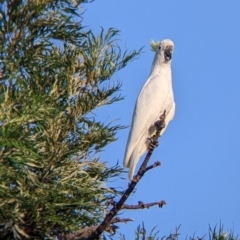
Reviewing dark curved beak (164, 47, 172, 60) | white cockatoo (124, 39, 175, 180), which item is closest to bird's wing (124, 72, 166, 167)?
white cockatoo (124, 39, 175, 180)

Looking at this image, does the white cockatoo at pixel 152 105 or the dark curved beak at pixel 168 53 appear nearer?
the white cockatoo at pixel 152 105

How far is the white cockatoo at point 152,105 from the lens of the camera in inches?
142

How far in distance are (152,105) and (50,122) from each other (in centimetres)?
88

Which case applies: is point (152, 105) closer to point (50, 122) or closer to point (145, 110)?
point (145, 110)

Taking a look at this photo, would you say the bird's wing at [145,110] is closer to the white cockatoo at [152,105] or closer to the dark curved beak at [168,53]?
the white cockatoo at [152,105]

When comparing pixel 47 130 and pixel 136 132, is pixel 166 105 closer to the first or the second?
pixel 136 132

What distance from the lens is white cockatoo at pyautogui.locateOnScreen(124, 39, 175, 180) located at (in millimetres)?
3596

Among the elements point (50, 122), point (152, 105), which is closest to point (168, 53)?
point (152, 105)

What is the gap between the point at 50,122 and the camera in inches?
118

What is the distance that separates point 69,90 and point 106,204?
0.58 meters

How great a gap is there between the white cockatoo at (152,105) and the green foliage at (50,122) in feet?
0.69

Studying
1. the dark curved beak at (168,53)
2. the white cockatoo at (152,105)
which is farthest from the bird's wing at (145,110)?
the dark curved beak at (168,53)

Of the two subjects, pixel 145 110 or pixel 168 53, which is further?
pixel 168 53

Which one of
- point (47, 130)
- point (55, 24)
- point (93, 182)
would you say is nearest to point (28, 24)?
point (55, 24)
